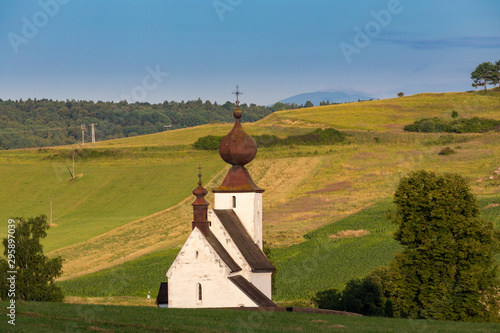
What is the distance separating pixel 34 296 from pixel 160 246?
30309 millimetres

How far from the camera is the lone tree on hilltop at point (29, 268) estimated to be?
132 feet

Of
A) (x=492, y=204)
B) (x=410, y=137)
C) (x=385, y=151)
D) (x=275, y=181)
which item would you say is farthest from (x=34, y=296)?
(x=410, y=137)

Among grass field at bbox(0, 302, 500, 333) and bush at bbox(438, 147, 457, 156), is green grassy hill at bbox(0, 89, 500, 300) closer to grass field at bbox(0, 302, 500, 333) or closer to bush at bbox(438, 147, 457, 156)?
bush at bbox(438, 147, 457, 156)

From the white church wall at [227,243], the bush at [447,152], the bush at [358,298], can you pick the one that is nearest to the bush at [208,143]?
the bush at [447,152]

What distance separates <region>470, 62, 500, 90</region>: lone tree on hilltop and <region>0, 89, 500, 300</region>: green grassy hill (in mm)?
19242

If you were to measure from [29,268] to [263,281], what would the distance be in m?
12.3

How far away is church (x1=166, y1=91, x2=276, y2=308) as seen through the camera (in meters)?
38.9

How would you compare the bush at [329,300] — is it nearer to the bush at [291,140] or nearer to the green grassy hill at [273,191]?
the green grassy hill at [273,191]

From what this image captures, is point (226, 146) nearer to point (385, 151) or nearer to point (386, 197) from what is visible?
point (386, 197)

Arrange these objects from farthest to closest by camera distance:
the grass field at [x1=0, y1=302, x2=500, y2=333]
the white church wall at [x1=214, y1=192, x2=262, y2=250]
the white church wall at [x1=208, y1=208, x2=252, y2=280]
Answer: the white church wall at [x1=214, y1=192, x2=262, y2=250] < the white church wall at [x1=208, y1=208, x2=252, y2=280] < the grass field at [x1=0, y1=302, x2=500, y2=333]

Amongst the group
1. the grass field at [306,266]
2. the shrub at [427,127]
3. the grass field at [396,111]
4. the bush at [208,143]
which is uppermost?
the grass field at [396,111]

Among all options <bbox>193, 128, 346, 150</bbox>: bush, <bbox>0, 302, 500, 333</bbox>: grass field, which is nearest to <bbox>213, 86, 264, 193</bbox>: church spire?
<bbox>0, 302, 500, 333</bbox>: grass field

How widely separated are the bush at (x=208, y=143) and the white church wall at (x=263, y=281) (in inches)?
3213

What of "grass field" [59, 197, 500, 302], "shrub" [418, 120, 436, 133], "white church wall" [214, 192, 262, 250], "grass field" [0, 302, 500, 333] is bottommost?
"grass field" [59, 197, 500, 302]
